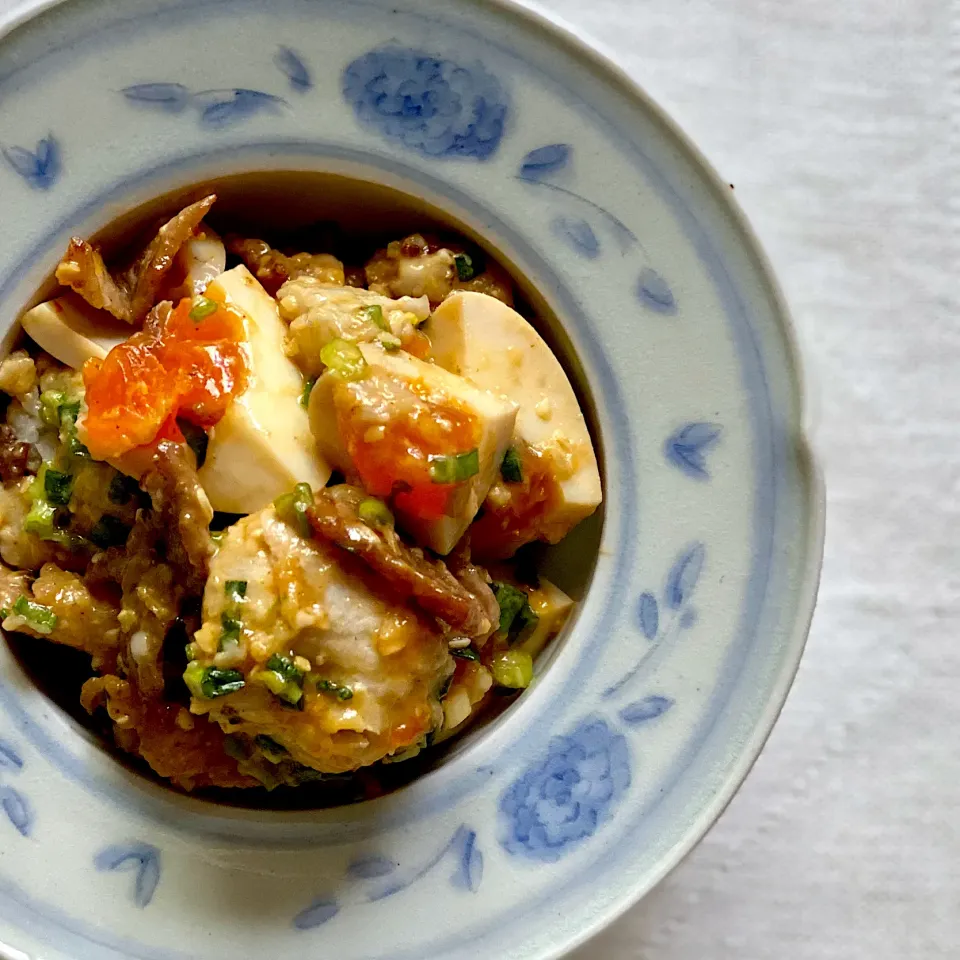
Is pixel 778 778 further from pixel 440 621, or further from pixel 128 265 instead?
pixel 128 265

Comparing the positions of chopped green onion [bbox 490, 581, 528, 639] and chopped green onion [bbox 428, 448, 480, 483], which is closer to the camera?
chopped green onion [bbox 428, 448, 480, 483]

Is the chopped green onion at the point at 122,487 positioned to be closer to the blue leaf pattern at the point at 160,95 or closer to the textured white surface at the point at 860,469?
the blue leaf pattern at the point at 160,95

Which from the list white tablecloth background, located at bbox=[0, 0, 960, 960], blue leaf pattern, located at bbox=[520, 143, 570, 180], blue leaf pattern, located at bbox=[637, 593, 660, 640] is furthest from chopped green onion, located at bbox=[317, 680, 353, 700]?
white tablecloth background, located at bbox=[0, 0, 960, 960]

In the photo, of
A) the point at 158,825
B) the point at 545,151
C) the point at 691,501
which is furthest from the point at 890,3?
the point at 158,825

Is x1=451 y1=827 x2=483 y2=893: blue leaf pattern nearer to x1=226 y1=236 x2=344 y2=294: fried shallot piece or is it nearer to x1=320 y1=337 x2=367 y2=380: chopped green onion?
x1=320 y1=337 x2=367 y2=380: chopped green onion

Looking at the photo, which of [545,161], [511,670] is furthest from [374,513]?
[545,161]

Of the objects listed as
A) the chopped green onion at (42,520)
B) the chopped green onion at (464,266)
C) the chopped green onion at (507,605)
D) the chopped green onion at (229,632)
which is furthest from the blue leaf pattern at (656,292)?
the chopped green onion at (42,520)
